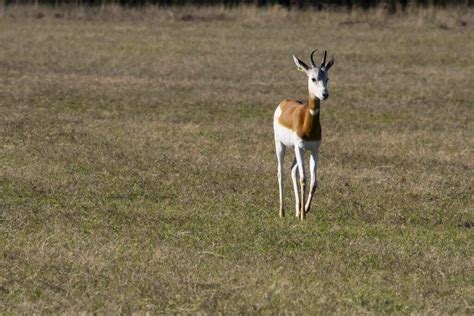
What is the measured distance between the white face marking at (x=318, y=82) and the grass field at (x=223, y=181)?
50.2 inches

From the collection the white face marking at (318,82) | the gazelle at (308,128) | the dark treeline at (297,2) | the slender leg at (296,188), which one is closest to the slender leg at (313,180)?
the gazelle at (308,128)

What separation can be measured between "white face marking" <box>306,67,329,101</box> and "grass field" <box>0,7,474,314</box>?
128 cm

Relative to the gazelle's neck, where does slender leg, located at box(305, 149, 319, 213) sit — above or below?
below

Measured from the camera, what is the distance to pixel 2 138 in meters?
17.5

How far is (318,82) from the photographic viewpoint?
12.4 m

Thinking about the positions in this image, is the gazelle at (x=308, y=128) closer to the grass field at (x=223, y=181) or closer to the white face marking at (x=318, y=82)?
the white face marking at (x=318, y=82)

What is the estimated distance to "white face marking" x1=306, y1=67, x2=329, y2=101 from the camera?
12330mm

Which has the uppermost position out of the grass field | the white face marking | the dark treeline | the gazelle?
the white face marking

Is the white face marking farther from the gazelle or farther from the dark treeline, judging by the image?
the dark treeline

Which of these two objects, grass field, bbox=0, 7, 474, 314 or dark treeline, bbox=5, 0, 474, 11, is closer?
grass field, bbox=0, 7, 474, 314

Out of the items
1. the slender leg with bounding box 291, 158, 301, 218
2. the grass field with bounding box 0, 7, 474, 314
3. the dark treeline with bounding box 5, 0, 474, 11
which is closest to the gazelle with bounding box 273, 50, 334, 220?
the slender leg with bounding box 291, 158, 301, 218

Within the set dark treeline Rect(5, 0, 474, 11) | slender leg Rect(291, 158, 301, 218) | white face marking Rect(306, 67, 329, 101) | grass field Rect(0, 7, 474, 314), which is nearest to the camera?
grass field Rect(0, 7, 474, 314)

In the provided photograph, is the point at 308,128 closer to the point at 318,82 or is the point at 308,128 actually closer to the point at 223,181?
the point at 318,82

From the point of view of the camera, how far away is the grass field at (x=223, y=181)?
29.3 ft
